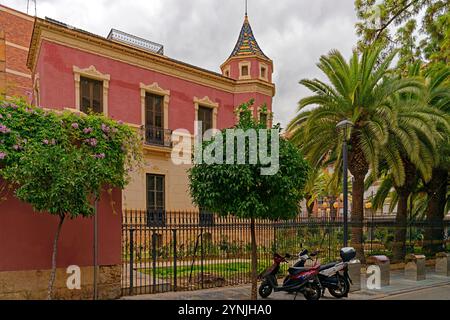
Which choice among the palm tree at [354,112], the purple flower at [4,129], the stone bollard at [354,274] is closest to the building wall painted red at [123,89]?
the palm tree at [354,112]

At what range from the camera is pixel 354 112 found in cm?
1430

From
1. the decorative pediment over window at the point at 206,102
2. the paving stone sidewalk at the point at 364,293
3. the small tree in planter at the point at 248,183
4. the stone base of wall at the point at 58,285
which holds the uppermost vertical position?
the decorative pediment over window at the point at 206,102

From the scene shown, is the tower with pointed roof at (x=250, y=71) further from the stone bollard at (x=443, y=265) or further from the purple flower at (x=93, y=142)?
the purple flower at (x=93, y=142)

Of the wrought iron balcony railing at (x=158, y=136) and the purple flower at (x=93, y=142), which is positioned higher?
the wrought iron balcony railing at (x=158, y=136)

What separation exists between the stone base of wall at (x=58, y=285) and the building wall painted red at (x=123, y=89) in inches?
401

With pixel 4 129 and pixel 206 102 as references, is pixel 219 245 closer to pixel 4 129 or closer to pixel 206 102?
pixel 4 129

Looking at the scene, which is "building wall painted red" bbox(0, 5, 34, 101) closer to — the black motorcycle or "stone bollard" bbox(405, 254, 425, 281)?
the black motorcycle

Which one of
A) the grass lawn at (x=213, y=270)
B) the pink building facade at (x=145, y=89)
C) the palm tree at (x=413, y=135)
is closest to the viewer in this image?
the grass lawn at (x=213, y=270)

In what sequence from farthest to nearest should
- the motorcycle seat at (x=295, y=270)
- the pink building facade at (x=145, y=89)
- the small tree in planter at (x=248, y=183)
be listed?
the pink building facade at (x=145, y=89), the motorcycle seat at (x=295, y=270), the small tree in planter at (x=248, y=183)

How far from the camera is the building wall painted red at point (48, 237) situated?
859 centimetres

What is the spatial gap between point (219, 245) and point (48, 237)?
22.6 ft

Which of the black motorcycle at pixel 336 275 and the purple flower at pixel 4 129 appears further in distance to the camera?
the black motorcycle at pixel 336 275

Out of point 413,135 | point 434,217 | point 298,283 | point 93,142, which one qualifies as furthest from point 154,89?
point 434,217
